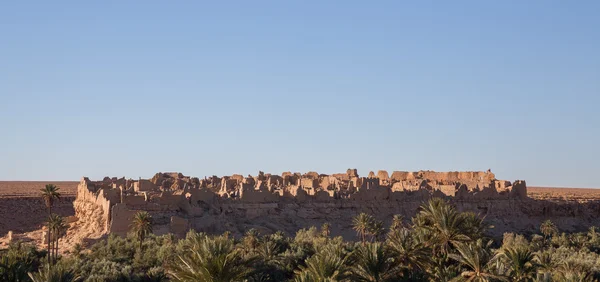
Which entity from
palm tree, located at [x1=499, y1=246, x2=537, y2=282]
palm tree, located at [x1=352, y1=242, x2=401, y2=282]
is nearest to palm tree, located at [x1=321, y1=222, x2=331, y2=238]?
palm tree, located at [x1=352, y1=242, x2=401, y2=282]

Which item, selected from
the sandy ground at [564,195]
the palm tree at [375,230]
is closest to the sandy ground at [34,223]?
the palm tree at [375,230]

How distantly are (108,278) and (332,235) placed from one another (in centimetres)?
1796

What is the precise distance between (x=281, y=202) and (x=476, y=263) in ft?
73.1

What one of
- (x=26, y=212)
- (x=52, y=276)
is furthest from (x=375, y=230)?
(x=26, y=212)

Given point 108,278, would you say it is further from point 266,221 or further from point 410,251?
point 266,221

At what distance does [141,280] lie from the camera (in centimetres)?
3186

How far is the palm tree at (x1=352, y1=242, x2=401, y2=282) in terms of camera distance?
27047 millimetres

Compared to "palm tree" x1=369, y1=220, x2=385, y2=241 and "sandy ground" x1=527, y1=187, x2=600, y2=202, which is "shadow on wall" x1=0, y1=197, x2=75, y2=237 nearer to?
"palm tree" x1=369, y1=220, x2=385, y2=241

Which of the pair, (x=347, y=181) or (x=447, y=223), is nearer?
(x=447, y=223)

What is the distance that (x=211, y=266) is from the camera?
22.6 meters

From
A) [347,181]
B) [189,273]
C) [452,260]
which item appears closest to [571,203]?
[347,181]

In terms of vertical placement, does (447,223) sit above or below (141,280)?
above

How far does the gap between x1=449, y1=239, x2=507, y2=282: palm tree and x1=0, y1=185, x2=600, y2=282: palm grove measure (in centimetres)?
3

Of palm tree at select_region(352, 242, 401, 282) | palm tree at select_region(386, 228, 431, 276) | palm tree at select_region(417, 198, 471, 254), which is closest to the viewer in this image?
palm tree at select_region(352, 242, 401, 282)
